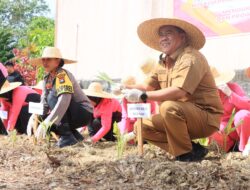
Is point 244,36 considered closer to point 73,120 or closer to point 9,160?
point 73,120

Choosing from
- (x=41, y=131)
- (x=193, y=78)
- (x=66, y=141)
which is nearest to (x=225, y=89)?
(x=193, y=78)

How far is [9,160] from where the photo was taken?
111 inches

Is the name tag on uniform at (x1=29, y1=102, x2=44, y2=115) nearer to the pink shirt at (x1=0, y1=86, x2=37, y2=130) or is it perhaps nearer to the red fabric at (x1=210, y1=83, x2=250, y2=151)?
the pink shirt at (x1=0, y1=86, x2=37, y2=130)

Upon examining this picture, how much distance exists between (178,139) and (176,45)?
593 mm

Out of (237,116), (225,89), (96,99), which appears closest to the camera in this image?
(237,116)

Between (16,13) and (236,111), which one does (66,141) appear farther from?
(16,13)

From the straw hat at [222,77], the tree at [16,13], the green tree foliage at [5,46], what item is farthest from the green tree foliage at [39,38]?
the straw hat at [222,77]

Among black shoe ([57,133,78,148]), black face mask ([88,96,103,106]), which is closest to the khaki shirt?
black shoe ([57,133,78,148])

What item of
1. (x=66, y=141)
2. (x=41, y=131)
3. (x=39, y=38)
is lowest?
(x=66, y=141)

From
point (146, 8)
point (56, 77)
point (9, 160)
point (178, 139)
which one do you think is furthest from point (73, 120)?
point (146, 8)

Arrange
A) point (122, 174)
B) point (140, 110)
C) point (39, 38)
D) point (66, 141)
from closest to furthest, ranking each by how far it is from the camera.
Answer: point (122, 174) < point (140, 110) < point (66, 141) < point (39, 38)

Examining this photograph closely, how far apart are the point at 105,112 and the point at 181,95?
153cm

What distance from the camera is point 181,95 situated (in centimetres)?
263

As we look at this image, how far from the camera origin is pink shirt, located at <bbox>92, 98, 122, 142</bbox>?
3.94m
